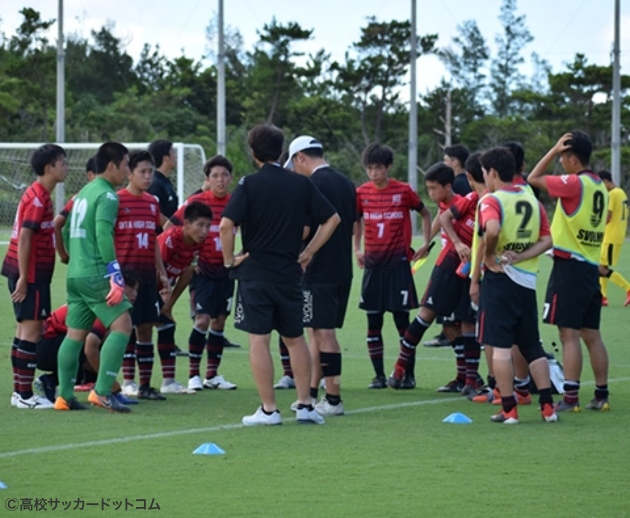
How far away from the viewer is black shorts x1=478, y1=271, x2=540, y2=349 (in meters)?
8.93

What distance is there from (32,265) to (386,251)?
3367 mm

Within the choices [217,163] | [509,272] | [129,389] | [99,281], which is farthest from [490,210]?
[129,389]

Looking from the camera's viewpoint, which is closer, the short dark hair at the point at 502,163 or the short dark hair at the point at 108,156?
the short dark hair at the point at 502,163

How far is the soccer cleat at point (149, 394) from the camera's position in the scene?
34.0 ft

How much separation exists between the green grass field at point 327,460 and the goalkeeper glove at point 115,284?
84cm

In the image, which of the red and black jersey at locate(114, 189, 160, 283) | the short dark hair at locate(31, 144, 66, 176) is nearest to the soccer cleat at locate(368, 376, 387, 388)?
the red and black jersey at locate(114, 189, 160, 283)

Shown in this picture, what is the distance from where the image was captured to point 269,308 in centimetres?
884

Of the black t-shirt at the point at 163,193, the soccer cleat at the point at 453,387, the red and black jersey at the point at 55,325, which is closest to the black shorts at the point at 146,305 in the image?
the red and black jersey at the point at 55,325

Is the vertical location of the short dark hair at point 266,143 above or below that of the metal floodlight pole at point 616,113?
below

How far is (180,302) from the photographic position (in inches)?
764

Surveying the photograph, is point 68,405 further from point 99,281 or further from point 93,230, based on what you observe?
point 93,230

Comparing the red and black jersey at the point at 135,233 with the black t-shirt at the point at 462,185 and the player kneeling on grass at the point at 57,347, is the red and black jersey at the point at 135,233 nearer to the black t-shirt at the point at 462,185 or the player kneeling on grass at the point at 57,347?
the player kneeling on grass at the point at 57,347

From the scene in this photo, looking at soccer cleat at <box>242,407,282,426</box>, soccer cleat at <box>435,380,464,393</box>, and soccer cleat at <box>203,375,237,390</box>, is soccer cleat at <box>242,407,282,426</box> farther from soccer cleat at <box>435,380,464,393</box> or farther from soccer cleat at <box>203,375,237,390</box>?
soccer cleat at <box>435,380,464,393</box>

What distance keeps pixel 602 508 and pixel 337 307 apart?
3587mm
